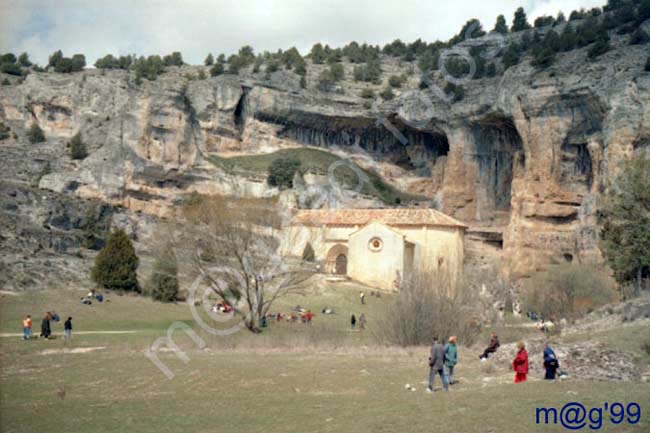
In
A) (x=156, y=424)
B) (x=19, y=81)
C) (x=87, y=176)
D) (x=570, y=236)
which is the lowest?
(x=156, y=424)

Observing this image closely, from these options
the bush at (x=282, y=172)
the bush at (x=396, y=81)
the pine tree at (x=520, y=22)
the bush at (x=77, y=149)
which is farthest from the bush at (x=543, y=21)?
the bush at (x=77, y=149)

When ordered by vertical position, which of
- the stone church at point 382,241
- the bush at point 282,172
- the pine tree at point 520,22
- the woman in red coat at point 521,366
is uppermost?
the pine tree at point 520,22

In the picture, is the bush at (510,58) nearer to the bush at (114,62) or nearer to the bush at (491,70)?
the bush at (491,70)

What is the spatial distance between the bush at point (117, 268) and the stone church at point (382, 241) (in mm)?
14504

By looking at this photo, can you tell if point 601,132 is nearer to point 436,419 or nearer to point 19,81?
point 436,419

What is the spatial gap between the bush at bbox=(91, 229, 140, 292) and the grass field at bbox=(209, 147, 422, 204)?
28738 millimetres

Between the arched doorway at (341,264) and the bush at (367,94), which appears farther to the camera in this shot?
the bush at (367,94)

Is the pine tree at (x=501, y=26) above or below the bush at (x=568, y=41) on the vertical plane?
above

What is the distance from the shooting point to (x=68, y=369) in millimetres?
23312

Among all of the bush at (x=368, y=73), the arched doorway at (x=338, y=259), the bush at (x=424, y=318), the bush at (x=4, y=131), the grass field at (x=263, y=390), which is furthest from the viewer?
the bush at (x=368, y=73)

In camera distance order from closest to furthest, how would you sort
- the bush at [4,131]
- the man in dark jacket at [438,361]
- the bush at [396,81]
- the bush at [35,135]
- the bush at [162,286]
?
1. the man in dark jacket at [438,361]
2. the bush at [162,286]
3. the bush at [35,135]
4. the bush at [4,131]
5. the bush at [396,81]

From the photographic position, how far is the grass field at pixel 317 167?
7703 cm

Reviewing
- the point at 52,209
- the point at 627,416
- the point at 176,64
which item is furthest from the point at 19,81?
the point at 627,416

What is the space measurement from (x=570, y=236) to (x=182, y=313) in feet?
120
